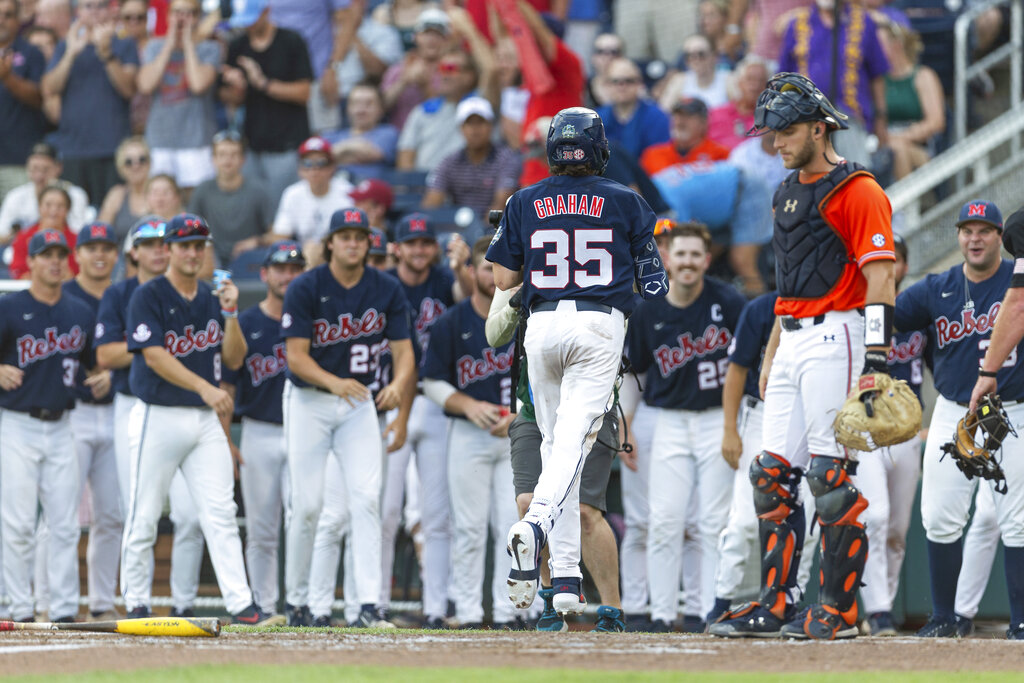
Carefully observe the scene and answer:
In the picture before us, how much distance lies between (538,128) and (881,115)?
118 inches

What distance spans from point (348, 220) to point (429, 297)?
1.38 m

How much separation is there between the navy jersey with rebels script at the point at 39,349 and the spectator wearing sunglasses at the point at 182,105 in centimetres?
346

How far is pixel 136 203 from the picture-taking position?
11680 mm

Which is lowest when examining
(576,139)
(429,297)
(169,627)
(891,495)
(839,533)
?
(169,627)

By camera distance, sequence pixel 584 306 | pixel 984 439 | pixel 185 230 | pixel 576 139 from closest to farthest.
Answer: pixel 584 306 < pixel 576 139 < pixel 984 439 < pixel 185 230

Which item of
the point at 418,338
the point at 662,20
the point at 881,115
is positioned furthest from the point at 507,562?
the point at 662,20

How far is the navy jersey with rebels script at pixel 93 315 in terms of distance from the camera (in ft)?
29.9

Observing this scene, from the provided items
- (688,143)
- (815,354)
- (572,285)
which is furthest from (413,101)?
(815,354)

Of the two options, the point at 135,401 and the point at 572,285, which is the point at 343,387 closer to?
the point at 135,401

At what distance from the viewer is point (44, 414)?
28.7ft

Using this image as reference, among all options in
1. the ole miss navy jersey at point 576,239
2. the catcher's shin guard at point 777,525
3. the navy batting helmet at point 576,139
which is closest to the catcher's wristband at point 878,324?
the catcher's shin guard at point 777,525

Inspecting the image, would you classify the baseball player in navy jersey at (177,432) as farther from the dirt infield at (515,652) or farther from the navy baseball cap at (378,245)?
the dirt infield at (515,652)

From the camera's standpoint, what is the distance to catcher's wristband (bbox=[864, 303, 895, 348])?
5137 millimetres

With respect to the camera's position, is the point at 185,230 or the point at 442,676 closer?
the point at 442,676
